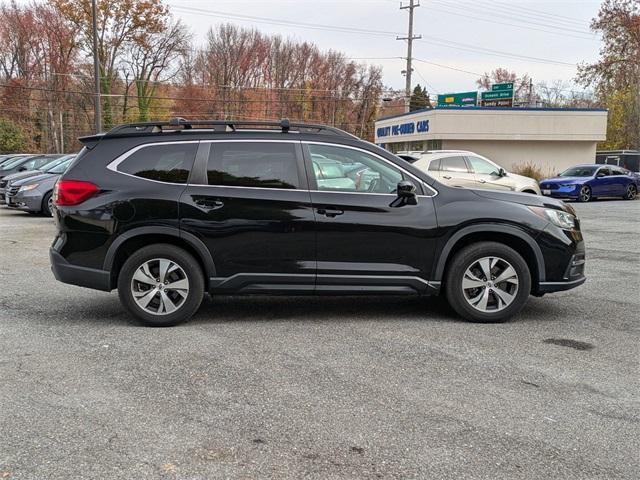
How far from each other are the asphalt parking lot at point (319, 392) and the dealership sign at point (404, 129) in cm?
2625

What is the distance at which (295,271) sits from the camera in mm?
5703

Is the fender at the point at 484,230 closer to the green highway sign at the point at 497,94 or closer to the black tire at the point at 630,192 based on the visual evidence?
the black tire at the point at 630,192

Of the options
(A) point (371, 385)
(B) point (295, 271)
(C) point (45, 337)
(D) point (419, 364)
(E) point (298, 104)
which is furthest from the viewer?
(E) point (298, 104)

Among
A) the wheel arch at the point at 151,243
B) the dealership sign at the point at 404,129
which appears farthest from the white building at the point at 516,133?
the wheel arch at the point at 151,243

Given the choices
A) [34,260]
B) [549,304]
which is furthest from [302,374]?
[34,260]

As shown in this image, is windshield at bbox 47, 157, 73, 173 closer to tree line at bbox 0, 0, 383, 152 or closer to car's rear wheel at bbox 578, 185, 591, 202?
car's rear wheel at bbox 578, 185, 591, 202

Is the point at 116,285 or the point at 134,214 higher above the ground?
the point at 134,214

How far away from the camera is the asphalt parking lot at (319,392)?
3211mm

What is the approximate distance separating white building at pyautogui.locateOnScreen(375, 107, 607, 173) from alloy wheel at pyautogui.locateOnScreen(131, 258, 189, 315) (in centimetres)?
2687

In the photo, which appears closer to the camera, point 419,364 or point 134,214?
point 419,364

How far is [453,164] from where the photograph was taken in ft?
50.5

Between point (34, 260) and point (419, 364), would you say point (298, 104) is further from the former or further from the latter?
point (419, 364)

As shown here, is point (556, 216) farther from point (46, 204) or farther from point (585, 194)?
point (585, 194)

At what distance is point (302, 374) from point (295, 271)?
1.44m
